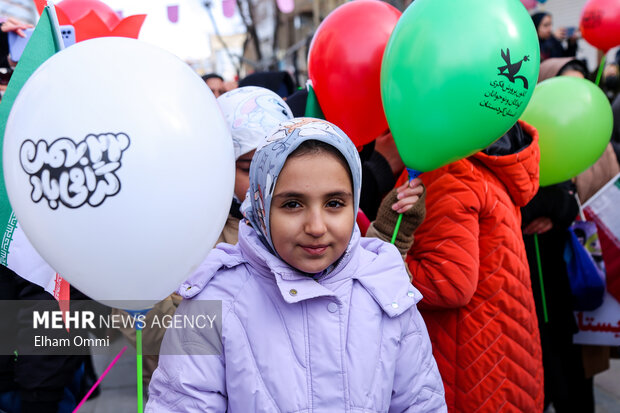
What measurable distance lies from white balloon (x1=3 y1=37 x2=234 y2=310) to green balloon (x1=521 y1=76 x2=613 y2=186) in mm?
1669

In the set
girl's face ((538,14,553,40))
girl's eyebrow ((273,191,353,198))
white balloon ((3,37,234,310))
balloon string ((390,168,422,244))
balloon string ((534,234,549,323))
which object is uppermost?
girl's face ((538,14,553,40))

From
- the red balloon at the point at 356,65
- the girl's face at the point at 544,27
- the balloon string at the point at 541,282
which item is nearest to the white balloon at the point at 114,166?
the red balloon at the point at 356,65

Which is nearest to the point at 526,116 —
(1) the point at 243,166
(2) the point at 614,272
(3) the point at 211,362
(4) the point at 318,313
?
(2) the point at 614,272

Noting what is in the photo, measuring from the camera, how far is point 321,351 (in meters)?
1.40

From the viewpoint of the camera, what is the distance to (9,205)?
137 centimetres

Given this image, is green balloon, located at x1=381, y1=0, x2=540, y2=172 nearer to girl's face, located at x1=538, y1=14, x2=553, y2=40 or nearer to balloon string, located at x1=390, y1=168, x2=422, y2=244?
balloon string, located at x1=390, y1=168, x2=422, y2=244

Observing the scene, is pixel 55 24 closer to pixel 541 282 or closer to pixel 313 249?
pixel 313 249

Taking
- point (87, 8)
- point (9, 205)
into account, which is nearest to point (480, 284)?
point (9, 205)

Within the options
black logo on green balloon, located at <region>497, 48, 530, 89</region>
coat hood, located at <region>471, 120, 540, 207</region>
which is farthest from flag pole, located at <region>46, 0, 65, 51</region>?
coat hood, located at <region>471, 120, 540, 207</region>

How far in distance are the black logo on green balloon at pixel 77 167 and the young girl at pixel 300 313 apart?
1.49 ft

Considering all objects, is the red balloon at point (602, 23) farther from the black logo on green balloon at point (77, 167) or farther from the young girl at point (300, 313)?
the black logo on green balloon at point (77, 167)

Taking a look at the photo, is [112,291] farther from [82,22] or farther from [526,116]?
[526,116]

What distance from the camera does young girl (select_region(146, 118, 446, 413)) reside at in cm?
136

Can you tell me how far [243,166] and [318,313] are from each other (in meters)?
0.80
